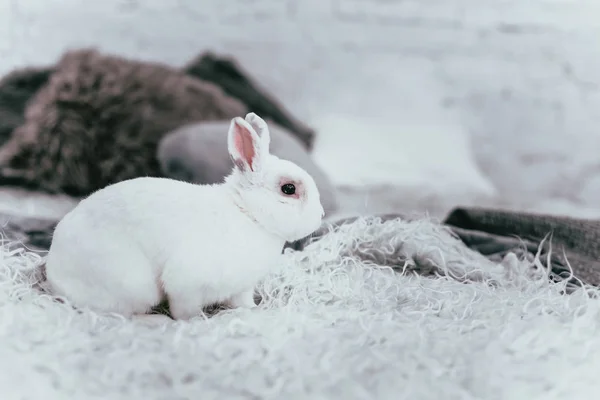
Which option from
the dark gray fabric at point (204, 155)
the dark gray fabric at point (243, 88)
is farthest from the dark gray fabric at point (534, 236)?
the dark gray fabric at point (243, 88)

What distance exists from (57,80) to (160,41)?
2.53 feet

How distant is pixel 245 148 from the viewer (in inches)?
22.7

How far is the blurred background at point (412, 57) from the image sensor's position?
2068mm

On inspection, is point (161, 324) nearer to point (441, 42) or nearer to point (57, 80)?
point (57, 80)

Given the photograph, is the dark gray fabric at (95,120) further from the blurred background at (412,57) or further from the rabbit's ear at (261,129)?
the rabbit's ear at (261,129)

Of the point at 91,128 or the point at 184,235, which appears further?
the point at 91,128

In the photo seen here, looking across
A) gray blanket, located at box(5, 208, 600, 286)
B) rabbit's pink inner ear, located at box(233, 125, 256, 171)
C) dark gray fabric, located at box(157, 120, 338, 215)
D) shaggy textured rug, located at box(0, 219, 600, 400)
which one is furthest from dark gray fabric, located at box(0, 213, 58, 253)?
rabbit's pink inner ear, located at box(233, 125, 256, 171)

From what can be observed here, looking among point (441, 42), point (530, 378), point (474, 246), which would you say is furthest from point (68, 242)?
point (441, 42)

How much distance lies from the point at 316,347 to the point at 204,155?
746mm

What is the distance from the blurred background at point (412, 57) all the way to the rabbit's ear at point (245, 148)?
1.39m

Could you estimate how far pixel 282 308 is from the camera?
598 mm

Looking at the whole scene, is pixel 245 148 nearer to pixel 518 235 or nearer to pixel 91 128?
pixel 518 235

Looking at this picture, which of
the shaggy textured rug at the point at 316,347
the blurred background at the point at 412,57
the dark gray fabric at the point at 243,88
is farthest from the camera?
the blurred background at the point at 412,57

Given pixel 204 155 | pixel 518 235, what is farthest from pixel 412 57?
pixel 518 235
